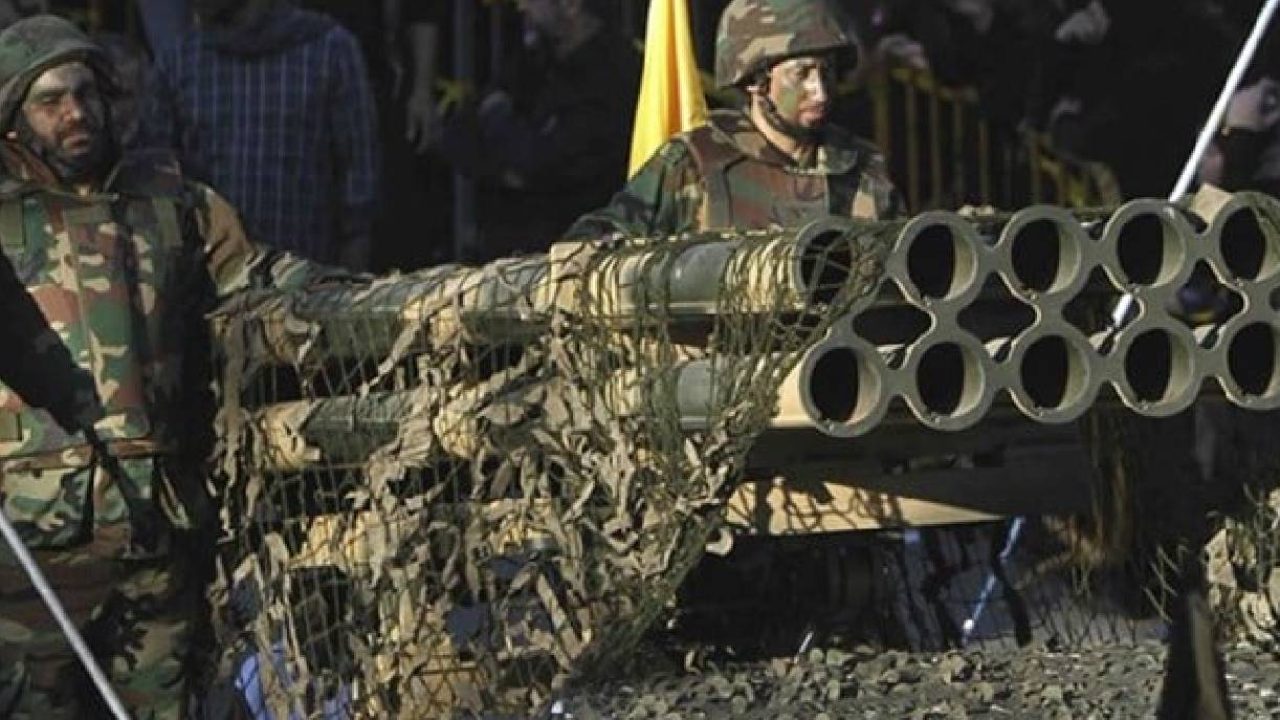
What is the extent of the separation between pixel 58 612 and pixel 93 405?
1.50 feet

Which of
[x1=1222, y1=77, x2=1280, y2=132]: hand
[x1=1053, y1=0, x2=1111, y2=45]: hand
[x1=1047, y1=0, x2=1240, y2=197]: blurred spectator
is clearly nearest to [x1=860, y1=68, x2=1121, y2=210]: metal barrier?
[x1=1047, y1=0, x2=1240, y2=197]: blurred spectator

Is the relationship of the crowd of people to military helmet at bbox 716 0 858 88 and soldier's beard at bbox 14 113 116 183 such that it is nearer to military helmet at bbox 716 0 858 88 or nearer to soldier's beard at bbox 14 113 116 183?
soldier's beard at bbox 14 113 116 183

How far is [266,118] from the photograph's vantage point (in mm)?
9562

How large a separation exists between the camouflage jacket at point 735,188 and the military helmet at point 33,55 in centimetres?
111


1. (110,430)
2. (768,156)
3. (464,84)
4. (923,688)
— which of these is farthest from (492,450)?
(464,84)

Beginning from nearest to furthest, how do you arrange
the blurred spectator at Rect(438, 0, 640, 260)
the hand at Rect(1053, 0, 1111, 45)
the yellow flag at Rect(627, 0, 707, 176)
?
the yellow flag at Rect(627, 0, 707, 176) → the blurred spectator at Rect(438, 0, 640, 260) → the hand at Rect(1053, 0, 1111, 45)

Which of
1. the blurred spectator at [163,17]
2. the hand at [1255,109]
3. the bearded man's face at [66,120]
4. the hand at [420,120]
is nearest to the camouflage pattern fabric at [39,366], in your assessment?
the bearded man's face at [66,120]

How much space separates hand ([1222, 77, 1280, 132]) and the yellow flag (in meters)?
2.64

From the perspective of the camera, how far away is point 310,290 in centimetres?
749

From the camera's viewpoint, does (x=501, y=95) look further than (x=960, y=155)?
No

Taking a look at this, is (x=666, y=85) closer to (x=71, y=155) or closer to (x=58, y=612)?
(x=71, y=155)

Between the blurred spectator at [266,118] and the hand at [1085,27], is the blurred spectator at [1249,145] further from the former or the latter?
the blurred spectator at [266,118]

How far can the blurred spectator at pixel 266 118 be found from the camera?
31.3 ft

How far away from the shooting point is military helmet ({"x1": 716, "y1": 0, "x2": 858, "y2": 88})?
783cm
